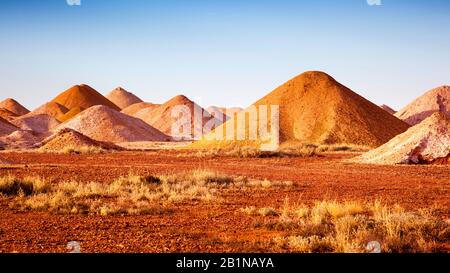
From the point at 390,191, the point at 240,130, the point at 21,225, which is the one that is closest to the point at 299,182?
the point at 390,191

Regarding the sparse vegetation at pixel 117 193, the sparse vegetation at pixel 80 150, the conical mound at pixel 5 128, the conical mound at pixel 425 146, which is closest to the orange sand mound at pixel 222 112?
the conical mound at pixel 5 128

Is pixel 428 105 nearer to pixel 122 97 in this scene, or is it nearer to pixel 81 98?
pixel 81 98

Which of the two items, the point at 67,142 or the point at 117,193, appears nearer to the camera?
the point at 117,193

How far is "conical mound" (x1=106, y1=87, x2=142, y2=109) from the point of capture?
596 ft

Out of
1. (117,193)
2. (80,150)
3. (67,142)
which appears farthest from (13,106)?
(117,193)

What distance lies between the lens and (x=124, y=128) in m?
84.2

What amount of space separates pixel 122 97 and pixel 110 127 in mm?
103735

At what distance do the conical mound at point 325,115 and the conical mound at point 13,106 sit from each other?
120 metres

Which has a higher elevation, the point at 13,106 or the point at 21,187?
the point at 13,106

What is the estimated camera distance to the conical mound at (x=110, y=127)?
3214 inches

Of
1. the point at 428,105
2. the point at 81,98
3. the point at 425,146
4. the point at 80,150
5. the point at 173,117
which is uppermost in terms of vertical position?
the point at 81,98

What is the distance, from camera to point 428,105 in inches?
3974

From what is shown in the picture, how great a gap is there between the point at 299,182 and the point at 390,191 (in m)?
3.49
